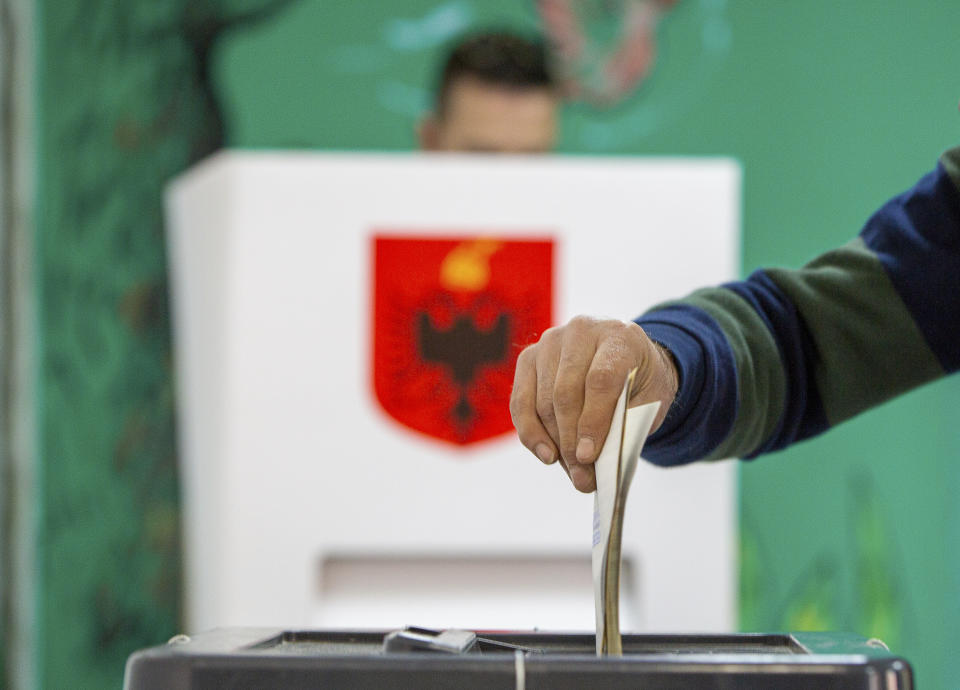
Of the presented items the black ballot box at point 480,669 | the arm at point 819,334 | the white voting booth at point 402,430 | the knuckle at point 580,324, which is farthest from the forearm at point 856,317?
the white voting booth at point 402,430

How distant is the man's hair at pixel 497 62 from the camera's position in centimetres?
195

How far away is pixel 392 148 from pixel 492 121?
0.20 metres

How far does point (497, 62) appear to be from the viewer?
6.44 ft

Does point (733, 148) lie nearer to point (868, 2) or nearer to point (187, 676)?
point (868, 2)

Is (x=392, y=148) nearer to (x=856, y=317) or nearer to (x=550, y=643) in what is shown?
(x=856, y=317)

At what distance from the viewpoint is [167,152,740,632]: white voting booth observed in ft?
4.80

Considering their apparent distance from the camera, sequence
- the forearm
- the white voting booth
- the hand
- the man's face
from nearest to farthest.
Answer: the hand → the forearm → the white voting booth → the man's face

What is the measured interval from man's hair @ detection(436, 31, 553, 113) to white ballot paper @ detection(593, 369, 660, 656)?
4.83 feet

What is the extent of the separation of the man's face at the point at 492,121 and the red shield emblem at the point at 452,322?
1.42ft

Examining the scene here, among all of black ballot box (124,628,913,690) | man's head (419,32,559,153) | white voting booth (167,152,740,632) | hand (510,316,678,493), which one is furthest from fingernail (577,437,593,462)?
man's head (419,32,559,153)

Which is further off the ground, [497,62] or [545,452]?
[497,62]

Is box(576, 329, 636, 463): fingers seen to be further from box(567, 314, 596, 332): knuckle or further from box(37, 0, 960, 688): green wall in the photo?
box(37, 0, 960, 688): green wall

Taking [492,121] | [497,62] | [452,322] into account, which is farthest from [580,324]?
[497,62]

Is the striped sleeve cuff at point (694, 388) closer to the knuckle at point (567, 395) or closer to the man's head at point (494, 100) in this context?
the knuckle at point (567, 395)
